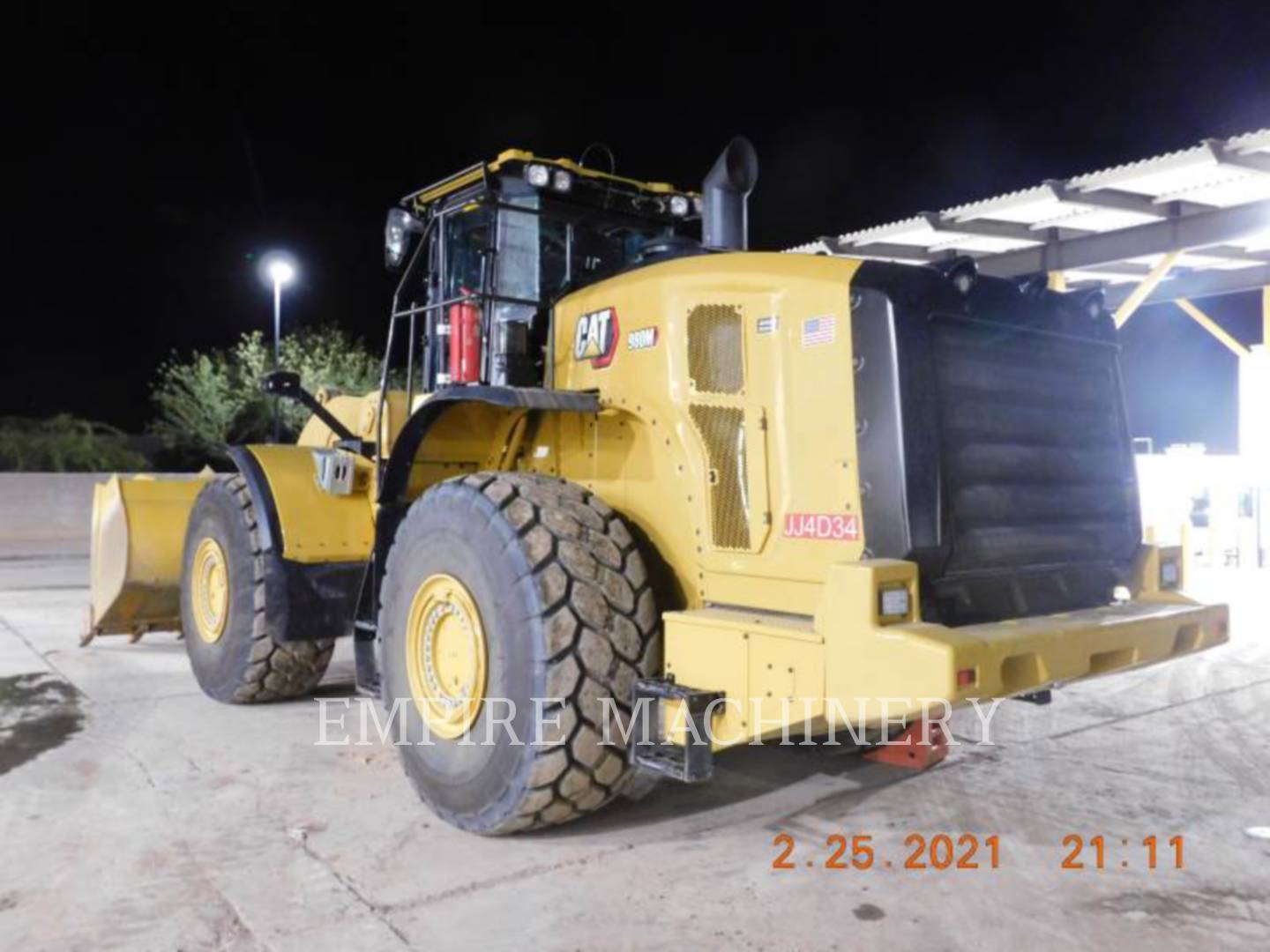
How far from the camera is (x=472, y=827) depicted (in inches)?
166

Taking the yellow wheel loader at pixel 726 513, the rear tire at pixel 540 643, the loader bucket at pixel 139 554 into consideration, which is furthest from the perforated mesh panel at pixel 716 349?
the loader bucket at pixel 139 554

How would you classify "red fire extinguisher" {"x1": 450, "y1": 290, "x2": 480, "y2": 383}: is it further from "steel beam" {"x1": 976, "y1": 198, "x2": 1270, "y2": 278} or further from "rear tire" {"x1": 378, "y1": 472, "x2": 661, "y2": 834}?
"steel beam" {"x1": 976, "y1": 198, "x2": 1270, "y2": 278}

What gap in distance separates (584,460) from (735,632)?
1370 mm

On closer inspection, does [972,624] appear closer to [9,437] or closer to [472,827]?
[472,827]

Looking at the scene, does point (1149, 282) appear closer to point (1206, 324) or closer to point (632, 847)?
point (1206, 324)

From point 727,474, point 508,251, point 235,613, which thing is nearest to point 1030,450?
point 727,474

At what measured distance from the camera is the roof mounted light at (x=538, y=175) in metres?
5.07

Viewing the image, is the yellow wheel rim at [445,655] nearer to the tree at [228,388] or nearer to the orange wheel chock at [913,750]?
the orange wheel chock at [913,750]

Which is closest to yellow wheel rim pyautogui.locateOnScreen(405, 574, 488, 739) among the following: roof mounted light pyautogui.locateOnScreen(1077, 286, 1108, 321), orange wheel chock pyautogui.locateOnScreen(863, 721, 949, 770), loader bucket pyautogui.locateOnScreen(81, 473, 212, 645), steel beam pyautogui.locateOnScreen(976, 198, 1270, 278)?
orange wheel chock pyautogui.locateOnScreen(863, 721, 949, 770)

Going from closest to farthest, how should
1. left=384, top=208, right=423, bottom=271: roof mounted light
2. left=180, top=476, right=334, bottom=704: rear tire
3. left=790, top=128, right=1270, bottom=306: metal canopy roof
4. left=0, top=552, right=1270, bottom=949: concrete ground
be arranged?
1. left=0, top=552, right=1270, bottom=949: concrete ground
2. left=384, top=208, right=423, bottom=271: roof mounted light
3. left=180, top=476, right=334, bottom=704: rear tire
4. left=790, top=128, right=1270, bottom=306: metal canopy roof

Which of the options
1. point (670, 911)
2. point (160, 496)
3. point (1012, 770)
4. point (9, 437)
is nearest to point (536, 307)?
point (670, 911)

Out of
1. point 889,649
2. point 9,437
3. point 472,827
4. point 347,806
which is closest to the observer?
point 889,649

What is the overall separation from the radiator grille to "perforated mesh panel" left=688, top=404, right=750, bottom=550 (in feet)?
2.36

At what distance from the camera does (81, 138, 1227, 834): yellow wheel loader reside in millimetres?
3699
